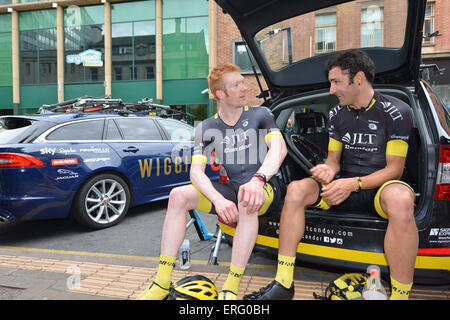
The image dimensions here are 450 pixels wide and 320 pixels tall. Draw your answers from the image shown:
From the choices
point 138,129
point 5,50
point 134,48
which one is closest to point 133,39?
point 134,48

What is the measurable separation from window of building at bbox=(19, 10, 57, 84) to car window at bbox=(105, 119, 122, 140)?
18.8 meters

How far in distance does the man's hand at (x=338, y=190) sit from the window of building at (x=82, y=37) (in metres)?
20.3

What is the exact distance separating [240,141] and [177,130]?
3.37 meters

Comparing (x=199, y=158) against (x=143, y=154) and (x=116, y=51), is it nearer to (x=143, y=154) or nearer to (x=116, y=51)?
(x=143, y=154)

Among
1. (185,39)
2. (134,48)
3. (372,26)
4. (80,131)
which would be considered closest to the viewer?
(372,26)

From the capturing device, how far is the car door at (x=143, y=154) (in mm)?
4879

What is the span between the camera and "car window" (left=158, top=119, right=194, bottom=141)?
5699 millimetres

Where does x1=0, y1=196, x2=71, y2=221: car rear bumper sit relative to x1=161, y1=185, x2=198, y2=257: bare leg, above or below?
below

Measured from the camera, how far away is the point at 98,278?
276 cm

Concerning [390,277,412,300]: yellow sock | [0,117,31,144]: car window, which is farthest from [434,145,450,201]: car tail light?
[0,117,31,144]: car window

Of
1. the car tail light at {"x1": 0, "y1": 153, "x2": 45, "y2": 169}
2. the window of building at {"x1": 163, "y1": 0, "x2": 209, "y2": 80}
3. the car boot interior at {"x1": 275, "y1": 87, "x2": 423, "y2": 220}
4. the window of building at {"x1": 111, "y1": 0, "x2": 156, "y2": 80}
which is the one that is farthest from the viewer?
the window of building at {"x1": 111, "y1": 0, "x2": 156, "y2": 80}

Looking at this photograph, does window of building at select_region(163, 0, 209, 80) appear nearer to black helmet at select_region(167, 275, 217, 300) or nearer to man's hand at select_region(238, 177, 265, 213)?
man's hand at select_region(238, 177, 265, 213)

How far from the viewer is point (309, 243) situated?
2.43m

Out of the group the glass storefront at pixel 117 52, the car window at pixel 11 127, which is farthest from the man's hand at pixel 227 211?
the glass storefront at pixel 117 52
